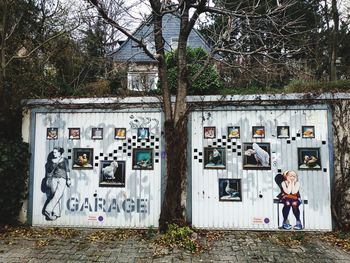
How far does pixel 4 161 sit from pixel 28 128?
1017 mm

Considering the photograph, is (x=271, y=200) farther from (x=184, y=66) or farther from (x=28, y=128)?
(x=28, y=128)

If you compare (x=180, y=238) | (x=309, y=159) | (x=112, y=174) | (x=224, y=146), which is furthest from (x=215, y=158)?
(x=112, y=174)

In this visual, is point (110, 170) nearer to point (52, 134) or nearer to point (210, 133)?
point (52, 134)

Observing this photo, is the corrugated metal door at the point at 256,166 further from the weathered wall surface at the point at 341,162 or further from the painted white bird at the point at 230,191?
the weathered wall surface at the point at 341,162

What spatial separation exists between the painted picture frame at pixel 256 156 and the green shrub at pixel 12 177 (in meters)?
4.88

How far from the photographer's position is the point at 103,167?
602 cm

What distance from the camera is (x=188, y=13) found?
5.45m

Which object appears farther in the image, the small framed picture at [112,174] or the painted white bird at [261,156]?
the small framed picture at [112,174]

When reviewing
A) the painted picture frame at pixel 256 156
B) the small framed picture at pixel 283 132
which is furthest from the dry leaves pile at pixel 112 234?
the small framed picture at pixel 283 132

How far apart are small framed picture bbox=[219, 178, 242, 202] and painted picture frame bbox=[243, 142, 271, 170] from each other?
0.40 metres

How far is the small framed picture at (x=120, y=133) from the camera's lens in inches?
238

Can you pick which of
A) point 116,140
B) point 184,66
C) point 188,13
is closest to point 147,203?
point 116,140

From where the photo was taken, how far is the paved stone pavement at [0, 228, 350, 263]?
4422 millimetres

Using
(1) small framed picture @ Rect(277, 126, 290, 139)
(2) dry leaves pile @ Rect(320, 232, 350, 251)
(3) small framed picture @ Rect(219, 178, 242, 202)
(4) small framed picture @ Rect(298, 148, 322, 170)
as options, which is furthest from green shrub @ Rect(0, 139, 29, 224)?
(2) dry leaves pile @ Rect(320, 232, 350, 251)
